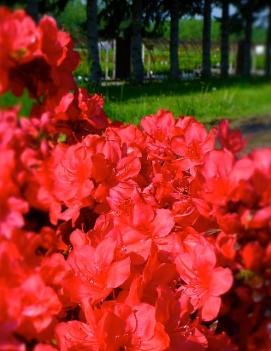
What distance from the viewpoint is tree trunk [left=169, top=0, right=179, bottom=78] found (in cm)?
251

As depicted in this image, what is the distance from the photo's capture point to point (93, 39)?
284 cm

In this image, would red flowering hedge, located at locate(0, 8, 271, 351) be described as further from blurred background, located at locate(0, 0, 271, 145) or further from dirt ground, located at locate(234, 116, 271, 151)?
dirt ground, located at locate(234, 116, 271, 151)

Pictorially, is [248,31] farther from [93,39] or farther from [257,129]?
[93,39]

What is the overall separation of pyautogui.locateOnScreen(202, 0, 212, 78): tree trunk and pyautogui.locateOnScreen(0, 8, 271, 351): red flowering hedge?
65.3 inches

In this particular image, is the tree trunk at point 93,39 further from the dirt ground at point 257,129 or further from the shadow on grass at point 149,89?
the dirt ground at point 257,129

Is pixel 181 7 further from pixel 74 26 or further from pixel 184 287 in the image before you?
pixel 184 287

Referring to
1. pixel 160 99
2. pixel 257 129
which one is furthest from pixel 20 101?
pixel 257 129

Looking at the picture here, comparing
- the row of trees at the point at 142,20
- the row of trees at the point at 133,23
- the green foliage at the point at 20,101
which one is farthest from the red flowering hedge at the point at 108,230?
the row of trees at the point at 142,20

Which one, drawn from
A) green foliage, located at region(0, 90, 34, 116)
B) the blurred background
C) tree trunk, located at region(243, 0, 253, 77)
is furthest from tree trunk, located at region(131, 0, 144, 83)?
tree trunk, located at region(243, 0, 253, 77)

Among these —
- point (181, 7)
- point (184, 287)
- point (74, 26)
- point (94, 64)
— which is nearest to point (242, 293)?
point (184, 287)

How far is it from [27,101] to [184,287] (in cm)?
36

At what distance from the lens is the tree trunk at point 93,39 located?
2572 mm

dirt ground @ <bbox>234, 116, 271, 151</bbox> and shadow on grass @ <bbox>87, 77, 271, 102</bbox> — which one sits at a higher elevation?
shadow on grass @ <bbox>87, 77, 271, 102</bbox>

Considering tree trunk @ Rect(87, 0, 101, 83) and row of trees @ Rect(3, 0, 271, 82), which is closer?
row of trees @ Rect(3, 0, 271, 82)
